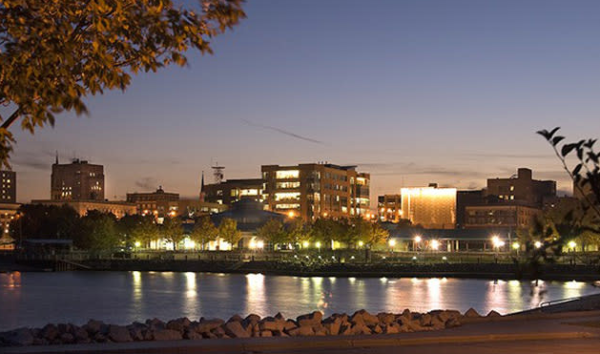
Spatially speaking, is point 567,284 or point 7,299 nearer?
point 7,299

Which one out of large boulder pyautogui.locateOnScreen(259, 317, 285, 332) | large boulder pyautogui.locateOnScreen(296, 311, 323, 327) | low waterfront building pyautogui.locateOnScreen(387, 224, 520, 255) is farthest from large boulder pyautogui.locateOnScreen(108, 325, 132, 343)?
low waterfront building pyautogui.locateOnScreen(387, 224, 520, 255)

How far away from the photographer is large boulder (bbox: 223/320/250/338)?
2566 centimetres

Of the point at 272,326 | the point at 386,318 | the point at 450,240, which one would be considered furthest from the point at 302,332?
the point at 450,240

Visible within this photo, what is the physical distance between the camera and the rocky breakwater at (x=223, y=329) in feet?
81.0

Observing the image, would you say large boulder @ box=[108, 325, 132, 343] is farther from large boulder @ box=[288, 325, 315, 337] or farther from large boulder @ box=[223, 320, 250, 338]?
large boulder @ box=[288, 325, 315, 337]

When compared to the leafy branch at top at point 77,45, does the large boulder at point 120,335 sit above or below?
below

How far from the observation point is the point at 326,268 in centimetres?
13925

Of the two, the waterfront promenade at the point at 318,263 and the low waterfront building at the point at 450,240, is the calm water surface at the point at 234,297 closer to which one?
the waterfront promenade at the point at 318,263

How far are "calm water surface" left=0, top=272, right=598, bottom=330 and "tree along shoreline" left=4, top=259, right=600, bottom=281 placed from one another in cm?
423

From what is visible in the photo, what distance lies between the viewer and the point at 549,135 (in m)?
10.4

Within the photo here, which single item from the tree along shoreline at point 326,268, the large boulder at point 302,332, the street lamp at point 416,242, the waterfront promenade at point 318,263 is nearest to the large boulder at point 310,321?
the large boulder at point 302,332

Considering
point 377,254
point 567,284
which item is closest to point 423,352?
point 567,284

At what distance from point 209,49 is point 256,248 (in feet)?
588

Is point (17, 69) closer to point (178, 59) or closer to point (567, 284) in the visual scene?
point (178, 59)
